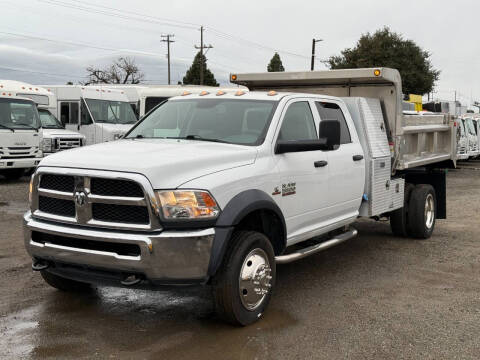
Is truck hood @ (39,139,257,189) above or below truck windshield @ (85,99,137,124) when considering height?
below

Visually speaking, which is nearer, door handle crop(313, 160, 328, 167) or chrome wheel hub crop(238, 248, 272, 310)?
chrome wheel hub crop(238, 248, 272, 310)

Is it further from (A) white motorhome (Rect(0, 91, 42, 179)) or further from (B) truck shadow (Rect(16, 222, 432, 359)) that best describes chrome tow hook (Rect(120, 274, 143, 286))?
(A) white motorhome (Rect(0, 91, 42, 179))

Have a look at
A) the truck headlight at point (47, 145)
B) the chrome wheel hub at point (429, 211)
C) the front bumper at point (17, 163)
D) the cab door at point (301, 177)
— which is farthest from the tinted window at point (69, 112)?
the cab door at point (301, 177)

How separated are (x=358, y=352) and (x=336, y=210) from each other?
219 centimetres

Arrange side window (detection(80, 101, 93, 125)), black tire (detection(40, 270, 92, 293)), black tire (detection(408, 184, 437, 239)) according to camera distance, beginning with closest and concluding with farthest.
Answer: black tire (detection(40, 270, 92, 293)) → black tire (detection(408, 184, 437, 239)) → side window (detection(80, 101, 93, 125))

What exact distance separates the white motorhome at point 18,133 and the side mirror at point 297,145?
12.0 metres

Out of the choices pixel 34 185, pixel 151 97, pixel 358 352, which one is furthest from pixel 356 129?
pixel 151 97

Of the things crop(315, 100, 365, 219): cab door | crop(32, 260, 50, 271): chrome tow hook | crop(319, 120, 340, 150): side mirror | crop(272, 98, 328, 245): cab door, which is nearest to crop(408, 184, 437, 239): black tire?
crop(315, 100, 365, 219): cab door

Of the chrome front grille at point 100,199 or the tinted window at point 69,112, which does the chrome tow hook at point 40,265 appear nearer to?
the chrome front grille at point 100,199

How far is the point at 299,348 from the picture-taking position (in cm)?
448

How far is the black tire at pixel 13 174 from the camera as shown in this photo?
55.3ft

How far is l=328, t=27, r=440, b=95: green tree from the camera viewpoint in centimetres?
6000

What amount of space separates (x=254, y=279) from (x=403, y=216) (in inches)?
173

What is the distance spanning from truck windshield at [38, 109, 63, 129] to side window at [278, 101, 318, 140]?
47.9 feet
